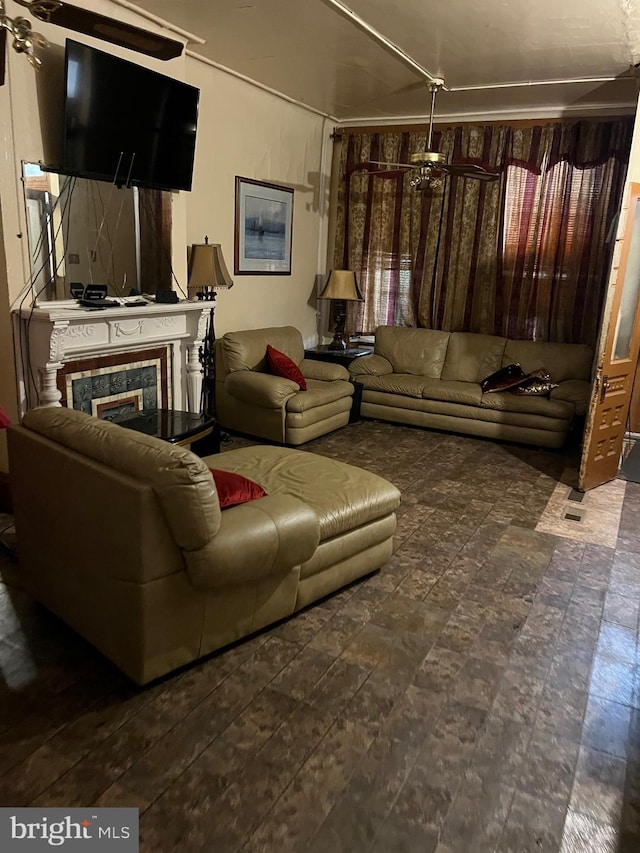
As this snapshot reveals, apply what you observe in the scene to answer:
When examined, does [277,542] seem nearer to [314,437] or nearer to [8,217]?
[8,217]

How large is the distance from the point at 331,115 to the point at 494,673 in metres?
5.69

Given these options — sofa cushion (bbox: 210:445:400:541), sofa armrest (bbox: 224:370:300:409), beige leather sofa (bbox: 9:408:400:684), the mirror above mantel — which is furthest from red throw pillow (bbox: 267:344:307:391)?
beige leather sofa (bbox: 9:408:400:684)

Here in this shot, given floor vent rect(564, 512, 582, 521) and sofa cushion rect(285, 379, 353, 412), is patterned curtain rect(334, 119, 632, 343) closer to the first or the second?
sofa cushion rect(285, 379, 353, 412)

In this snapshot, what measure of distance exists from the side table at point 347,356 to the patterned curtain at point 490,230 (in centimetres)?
51

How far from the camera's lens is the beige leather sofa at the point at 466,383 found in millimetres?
5172

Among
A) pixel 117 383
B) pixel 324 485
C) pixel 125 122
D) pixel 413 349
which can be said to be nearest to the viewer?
pixel 324 485

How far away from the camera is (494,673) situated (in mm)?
2369

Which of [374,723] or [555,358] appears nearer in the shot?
[374,723]

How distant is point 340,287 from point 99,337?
9.92 feet

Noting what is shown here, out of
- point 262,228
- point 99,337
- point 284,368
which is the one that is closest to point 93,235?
point 99,337

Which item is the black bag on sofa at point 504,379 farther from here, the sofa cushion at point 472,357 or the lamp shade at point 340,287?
the lamp shade at point 340,287

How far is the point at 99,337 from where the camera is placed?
3.79 metres

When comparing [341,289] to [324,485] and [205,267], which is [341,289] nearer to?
[205,267]

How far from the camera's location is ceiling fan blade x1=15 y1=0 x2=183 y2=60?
7.36 ft
